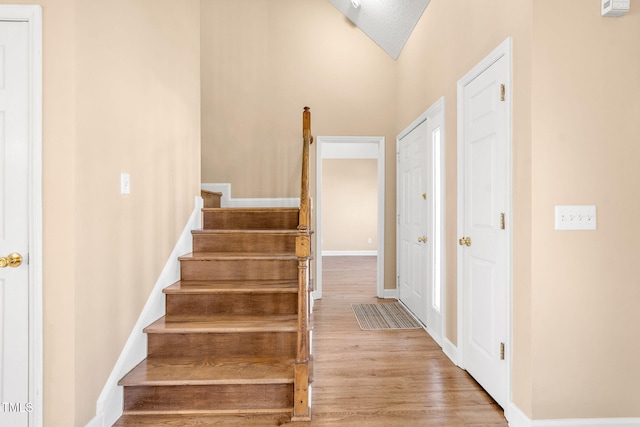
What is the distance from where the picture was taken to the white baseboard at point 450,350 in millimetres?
2612

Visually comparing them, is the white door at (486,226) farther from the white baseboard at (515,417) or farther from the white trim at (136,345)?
the white trim at (136,345)

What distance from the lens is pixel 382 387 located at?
7.38 ft

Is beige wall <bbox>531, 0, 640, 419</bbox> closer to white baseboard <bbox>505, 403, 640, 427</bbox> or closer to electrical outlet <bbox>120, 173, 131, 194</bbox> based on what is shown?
white baseboard <bbox>505, 403, 640, 427</bbox>

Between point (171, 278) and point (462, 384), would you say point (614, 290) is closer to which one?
point (462, 384)

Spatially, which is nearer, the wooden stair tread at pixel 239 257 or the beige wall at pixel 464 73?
the beige wall at pixel 464 73

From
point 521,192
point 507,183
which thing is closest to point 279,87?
point 507,183

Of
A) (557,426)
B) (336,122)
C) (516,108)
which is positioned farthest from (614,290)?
(336,122)

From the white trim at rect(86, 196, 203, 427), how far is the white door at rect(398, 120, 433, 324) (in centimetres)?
223

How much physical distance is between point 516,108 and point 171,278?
8.09ft

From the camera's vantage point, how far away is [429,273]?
3291 mm

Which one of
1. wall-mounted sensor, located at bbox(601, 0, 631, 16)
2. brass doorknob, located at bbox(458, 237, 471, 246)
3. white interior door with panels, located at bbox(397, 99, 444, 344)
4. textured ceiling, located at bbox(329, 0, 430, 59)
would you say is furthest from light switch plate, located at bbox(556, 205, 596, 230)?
textured ceiling, located at bbox(329, 0, 430, 59)
